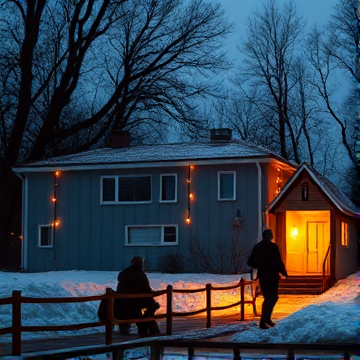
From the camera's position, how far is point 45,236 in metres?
34.7

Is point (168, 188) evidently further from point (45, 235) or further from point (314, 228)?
point (314, 228)

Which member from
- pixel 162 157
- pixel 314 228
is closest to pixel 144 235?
pixel 162 157

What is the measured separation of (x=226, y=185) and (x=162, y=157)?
2707 mm

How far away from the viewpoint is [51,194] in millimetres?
34625

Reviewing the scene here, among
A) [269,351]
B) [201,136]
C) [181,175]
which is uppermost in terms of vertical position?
[201,136]

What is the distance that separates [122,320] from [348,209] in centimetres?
1660

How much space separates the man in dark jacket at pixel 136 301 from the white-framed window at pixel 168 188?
1583cm

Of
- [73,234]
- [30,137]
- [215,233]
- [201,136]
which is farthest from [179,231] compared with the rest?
[30,137]

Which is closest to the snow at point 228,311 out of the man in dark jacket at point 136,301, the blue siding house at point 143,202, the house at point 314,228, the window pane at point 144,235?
the man in dark jacket at point 136,301

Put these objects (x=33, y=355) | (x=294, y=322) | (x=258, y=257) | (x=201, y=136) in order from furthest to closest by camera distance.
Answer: (x=201, y=136), (x=258, y=257), (x=294, y=322), (x=33, y=355)

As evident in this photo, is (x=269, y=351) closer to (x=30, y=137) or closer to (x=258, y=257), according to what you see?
(x=258, y=257)

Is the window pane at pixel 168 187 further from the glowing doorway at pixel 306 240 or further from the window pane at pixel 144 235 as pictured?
the glowing doorway at pixel 306 240

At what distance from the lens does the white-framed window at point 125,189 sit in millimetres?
33312

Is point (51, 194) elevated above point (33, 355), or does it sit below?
above
